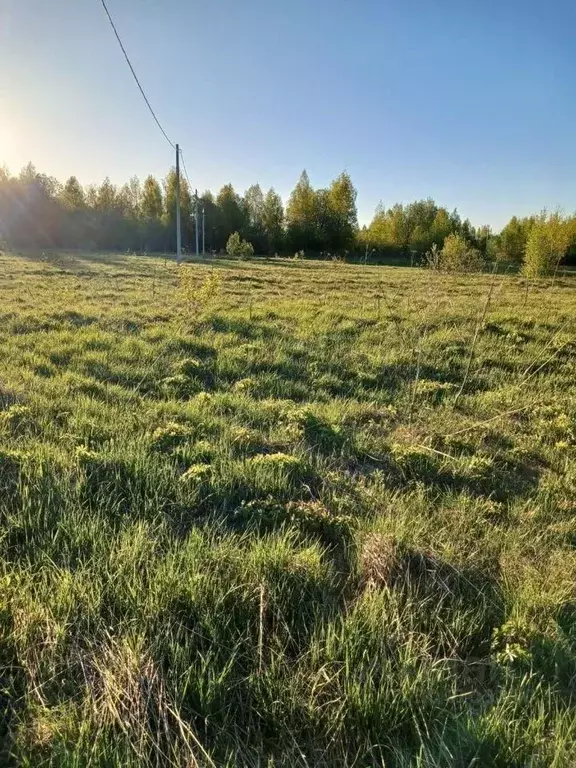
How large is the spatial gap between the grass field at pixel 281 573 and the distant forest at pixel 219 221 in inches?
2181

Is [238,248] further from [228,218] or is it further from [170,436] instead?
[170,436]

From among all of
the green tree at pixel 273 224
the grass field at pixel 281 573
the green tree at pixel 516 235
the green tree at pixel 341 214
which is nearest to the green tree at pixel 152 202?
the green tree at pixel 273 224

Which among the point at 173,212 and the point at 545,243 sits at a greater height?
the point at 173,212

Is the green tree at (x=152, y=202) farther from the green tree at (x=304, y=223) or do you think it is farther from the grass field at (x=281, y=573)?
the grass field at (x=281, y=573)

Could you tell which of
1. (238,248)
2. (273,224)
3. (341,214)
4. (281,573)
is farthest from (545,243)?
(281,573)

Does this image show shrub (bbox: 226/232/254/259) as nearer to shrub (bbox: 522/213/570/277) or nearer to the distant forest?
the distant forest

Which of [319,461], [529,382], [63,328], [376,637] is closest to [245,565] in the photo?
[376,637]

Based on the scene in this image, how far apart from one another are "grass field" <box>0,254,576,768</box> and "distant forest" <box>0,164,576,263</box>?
5540 centimetres

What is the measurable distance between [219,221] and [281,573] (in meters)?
66.4

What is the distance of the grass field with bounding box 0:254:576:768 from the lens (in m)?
1.92

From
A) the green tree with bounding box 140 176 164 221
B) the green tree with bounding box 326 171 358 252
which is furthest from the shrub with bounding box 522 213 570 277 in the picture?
the green tree with bounding box 140 176 164 221

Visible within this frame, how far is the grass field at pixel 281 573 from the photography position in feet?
6.31

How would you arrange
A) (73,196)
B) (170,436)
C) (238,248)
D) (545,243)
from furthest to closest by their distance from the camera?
(73,196)
(238,248)
(545,243)
(170,436)

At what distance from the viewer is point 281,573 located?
2775 millimetres
